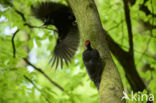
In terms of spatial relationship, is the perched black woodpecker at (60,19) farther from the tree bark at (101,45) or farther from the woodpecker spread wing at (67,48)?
the tree bark at (101,45)

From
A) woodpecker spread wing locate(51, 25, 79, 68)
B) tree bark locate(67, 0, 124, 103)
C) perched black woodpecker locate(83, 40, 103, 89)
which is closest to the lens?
tree bark locate(67, 0, 124, 103)

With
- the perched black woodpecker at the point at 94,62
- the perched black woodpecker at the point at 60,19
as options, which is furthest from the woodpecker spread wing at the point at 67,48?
the perched black woodpecker at the point at 94,62

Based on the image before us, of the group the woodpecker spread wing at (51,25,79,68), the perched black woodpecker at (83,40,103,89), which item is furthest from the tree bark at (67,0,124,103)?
the woodpecker spread wing at (51,25,79,68)

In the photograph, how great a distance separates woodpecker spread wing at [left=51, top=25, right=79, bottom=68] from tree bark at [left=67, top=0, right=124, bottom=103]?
984mm

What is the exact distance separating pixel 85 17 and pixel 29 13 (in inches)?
68.2

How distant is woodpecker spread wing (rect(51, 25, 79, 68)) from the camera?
2.95 meters

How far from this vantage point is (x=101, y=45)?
1.91 metres

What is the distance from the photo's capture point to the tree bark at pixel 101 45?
5.64 ft

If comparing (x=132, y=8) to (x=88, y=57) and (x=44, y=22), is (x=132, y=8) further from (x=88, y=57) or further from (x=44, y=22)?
(x=88, y=57)

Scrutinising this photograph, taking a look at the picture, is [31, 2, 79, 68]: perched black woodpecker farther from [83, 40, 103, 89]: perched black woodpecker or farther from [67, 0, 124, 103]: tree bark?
[83, 40, 103, 89]: perched black woodpecker

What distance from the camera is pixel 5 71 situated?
3.03 m

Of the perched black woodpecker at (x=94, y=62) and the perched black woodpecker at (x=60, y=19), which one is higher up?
the perched black woodpecker at (x=60, y=19)

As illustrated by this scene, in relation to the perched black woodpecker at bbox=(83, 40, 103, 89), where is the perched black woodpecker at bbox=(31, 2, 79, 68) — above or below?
above

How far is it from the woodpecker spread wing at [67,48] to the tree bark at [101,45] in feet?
3.23
